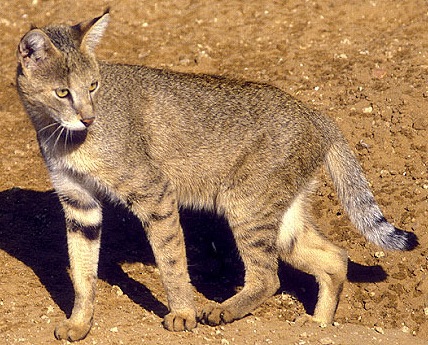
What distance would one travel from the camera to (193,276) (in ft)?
24.5

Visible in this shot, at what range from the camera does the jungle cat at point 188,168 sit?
582 centimetres

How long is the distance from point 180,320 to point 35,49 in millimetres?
2166

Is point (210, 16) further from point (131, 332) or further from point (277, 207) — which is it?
point (131, 332)

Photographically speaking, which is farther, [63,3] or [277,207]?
[63,3]

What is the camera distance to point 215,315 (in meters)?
6.23

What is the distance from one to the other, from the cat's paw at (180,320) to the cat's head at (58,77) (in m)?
1.56

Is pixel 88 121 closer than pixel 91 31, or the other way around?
pixel 88 121

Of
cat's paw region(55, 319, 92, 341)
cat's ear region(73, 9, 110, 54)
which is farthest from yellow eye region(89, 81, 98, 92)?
cat's paw region(55, 319, 92, 341)

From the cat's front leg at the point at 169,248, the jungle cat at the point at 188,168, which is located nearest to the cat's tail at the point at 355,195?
the jungle cat at the point at 188,168

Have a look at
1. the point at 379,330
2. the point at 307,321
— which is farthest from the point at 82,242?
the point at 379,330

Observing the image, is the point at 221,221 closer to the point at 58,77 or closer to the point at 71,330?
the point at 71,330

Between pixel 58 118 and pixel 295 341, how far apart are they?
7.68ft

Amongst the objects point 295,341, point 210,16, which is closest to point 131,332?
point 295,341

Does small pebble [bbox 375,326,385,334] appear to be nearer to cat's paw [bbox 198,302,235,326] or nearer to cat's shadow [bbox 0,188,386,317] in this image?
cat's shadow [bbox 0,188,386,317]
